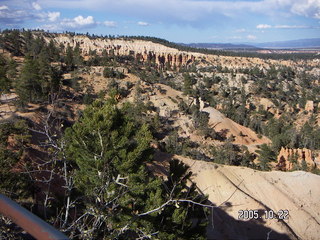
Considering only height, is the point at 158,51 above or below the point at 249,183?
above

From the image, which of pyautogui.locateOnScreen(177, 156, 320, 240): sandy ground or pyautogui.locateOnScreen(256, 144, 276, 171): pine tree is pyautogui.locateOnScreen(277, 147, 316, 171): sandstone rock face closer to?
pyautogui.locateOnScreen(256, 144, 276, 171): pine tree

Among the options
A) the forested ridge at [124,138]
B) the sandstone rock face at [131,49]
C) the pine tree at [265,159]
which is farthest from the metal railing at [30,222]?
the sandstone rock face at [131,49]

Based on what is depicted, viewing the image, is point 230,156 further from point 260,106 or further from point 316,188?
point 260,106

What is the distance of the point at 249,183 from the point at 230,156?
316 inches

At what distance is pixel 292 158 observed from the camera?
3491cm

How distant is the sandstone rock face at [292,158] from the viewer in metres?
34.8

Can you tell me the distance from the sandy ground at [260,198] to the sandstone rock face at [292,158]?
8.44 meters

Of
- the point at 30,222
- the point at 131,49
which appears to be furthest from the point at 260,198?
the point at 131,49

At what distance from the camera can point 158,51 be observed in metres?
136

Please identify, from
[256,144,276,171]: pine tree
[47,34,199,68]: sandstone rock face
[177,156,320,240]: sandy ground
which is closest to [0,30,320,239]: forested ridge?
[256,144,276,171]: pine tree

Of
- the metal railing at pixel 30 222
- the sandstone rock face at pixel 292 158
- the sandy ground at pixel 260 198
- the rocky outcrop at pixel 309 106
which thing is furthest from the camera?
the rocky outcrop at pixel 309 106

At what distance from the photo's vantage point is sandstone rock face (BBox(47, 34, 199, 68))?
112875 mm

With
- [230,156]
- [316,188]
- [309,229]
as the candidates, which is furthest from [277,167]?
[309,229]

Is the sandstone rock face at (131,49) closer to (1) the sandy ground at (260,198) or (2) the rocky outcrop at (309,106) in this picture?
(2) the rocky outcrop at (309,106)
